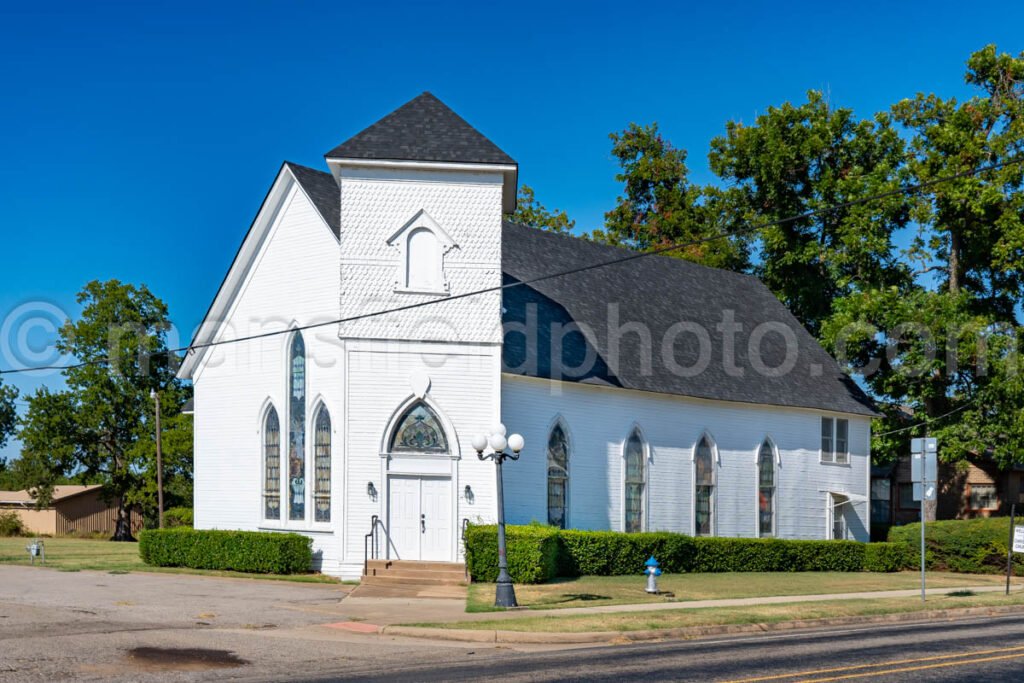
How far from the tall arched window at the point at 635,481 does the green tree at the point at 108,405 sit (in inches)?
1357

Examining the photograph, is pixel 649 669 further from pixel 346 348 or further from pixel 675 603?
pixel 346 348

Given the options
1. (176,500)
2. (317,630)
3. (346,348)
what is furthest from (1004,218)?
(176,500)

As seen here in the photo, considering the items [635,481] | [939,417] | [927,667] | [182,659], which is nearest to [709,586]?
[635,481]

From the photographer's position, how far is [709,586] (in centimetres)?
2766

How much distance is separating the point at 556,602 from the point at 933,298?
80.5 ft

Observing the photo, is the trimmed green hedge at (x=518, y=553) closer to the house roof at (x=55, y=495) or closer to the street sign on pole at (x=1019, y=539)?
the street sign on pole at (x=1019, y=539)

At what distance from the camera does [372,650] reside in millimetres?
16078

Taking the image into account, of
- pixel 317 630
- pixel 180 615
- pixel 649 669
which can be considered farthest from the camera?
pixel 180 615

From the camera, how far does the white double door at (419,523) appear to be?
28047 mm

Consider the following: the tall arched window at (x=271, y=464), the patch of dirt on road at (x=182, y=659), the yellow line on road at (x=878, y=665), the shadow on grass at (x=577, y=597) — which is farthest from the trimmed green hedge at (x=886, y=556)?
the patch of dirt on road at (x=182, y=659)

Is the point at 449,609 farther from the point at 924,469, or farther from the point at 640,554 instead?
the point at 924,469

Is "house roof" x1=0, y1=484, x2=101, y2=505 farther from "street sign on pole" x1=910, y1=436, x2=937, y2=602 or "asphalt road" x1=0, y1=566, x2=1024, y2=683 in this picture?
"street sign on pole" x1=910, y1=436, x2=937, y2=602

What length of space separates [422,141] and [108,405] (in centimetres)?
3866

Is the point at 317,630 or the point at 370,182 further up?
the point at 370,182
